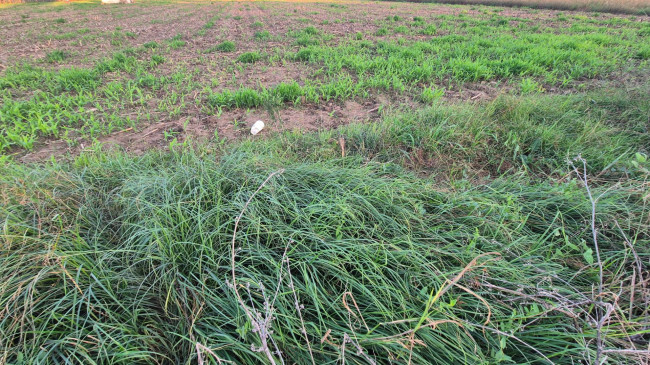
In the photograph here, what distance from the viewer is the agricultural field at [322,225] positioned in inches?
43.8

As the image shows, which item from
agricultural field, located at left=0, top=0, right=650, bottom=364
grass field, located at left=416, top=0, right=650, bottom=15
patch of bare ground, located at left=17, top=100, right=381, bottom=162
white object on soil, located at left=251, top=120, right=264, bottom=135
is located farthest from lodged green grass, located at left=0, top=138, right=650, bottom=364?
grass field, located at left=416, top=0, right=650, bottom=15

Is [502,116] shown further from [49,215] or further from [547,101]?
[49,215]

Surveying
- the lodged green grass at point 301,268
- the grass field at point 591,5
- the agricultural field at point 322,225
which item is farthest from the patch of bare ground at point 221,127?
the grass field at point 591,5

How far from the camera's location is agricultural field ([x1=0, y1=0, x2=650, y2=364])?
3.65 ft

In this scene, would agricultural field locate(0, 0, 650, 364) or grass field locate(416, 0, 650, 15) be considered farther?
grass field locate(416, 0, 650, 15)

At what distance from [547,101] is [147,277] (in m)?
4.34

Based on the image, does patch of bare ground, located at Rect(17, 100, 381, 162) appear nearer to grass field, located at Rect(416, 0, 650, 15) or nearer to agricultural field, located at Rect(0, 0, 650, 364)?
agricultural field, located at Rect(0, 0, 650, 364)

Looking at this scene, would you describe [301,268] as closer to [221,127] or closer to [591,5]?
[221,127]

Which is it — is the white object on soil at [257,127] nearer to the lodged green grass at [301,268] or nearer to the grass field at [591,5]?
the lodged green grass at [301,268]

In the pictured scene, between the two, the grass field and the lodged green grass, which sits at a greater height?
the grass field

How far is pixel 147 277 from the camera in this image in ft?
4.42

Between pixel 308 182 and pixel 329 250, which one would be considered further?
pixel 308 182

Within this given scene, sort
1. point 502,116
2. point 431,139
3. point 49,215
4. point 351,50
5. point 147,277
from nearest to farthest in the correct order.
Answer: point 147,277
point 49,215
point 431,139
point 502,116
point 351,50

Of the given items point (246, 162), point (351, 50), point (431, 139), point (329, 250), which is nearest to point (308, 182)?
point (246, 162)
